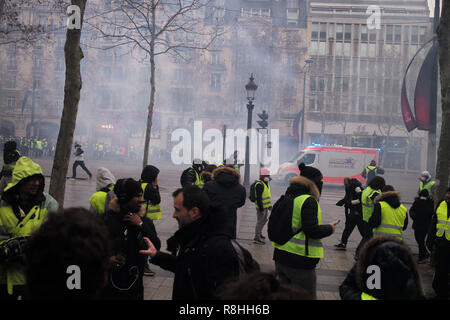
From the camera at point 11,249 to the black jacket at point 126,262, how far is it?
0.63m

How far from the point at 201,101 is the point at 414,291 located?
51.0 m

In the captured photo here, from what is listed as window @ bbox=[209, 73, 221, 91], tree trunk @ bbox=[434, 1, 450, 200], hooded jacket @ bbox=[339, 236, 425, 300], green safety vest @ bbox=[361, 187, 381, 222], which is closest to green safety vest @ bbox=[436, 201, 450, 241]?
green safety vest @ bbox=[361, 187, 381, 222]

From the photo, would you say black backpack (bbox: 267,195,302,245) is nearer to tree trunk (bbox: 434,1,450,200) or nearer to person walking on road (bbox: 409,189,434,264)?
person walking on road (bbox: 409,189,434,264)

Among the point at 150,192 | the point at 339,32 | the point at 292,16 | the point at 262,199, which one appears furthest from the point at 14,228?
the point at 292,16

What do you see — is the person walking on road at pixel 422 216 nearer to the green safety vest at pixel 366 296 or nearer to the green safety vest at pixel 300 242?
the green safety vest at pixel 300 242

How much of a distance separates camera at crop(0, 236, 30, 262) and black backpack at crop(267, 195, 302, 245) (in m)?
2.10

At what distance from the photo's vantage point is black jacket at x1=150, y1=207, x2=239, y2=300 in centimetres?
224

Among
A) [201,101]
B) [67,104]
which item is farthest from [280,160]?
[67,104]

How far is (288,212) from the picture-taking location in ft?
12.1

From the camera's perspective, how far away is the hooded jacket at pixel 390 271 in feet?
6.04

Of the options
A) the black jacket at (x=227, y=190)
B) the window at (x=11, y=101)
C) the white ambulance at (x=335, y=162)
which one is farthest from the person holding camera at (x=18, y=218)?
the window at (x=11, y=101)

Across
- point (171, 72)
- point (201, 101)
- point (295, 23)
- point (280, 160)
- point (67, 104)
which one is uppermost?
point (295, 23)

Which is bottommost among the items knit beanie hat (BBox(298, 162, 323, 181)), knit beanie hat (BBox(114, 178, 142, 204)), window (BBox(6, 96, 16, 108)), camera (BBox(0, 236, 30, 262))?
camera (BBox(0, 236, 30, 262))

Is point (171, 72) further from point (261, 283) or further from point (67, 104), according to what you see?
point (261, 283)
